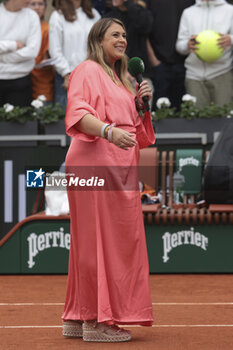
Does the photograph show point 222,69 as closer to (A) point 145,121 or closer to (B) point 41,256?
(B) point 41,256

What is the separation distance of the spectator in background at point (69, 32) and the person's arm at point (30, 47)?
17 centimetres

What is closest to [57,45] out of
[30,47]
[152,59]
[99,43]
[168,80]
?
[30,47]

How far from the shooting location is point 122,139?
5297 mm

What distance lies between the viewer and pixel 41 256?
9234 millimetres

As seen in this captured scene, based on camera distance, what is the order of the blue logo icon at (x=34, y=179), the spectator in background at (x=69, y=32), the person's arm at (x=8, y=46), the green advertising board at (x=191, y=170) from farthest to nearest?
1. the spectator in background at (x=69, y=32)
2. the person's arm at (x=8, y=46)
3. the green advertising board at (x=191, y=170)
4. the blue logo icon at (x=34, y=179)

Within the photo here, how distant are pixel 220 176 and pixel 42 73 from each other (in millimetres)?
3291

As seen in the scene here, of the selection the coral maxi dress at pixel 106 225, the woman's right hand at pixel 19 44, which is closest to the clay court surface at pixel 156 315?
the coral maxi dress at pixel 106 225

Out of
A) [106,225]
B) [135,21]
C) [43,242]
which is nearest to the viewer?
[106,225]

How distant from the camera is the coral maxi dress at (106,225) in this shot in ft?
18.5

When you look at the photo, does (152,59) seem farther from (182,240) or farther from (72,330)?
(72,330)

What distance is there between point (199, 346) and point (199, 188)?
482 centimetres

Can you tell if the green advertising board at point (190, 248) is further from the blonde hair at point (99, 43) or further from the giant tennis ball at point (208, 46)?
the blonde hair at point (99, 43)

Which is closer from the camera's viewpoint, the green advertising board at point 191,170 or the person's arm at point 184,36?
the green advertising board at point 191,170

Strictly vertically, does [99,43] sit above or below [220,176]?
above
